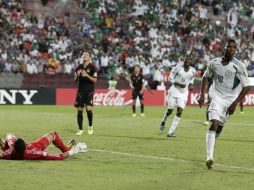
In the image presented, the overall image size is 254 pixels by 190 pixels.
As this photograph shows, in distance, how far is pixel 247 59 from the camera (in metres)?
45.1

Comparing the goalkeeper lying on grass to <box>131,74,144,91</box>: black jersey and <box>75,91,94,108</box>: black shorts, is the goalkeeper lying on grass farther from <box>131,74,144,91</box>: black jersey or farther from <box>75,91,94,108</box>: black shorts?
<box>131,74,144,91</box>: black jersey

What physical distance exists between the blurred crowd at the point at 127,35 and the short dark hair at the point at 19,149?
82.7 feet

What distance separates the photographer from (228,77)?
43.2ft

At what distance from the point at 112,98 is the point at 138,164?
90.5ft

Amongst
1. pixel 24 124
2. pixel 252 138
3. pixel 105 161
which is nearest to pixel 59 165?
pixel 105 161

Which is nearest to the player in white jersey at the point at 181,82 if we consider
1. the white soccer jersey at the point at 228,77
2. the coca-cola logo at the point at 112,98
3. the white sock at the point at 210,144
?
→ the white soccer jersey at the point at 228,77

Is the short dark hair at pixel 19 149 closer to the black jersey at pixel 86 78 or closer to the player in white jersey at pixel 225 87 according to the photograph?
the player in white jersey at pixel 225 87

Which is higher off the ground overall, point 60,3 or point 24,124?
point 60,3

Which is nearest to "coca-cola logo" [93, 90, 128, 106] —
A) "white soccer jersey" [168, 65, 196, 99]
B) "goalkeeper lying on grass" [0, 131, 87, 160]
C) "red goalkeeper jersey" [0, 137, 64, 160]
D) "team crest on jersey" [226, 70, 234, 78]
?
"white soccer jersey" [168, 65, 196, 99]

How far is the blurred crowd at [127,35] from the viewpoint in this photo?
39469mm

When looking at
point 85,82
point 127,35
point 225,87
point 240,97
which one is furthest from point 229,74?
point 127,35

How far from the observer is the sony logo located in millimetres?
38406

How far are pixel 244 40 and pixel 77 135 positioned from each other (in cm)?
2962

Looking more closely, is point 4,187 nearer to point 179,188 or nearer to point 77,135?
point 179,188
